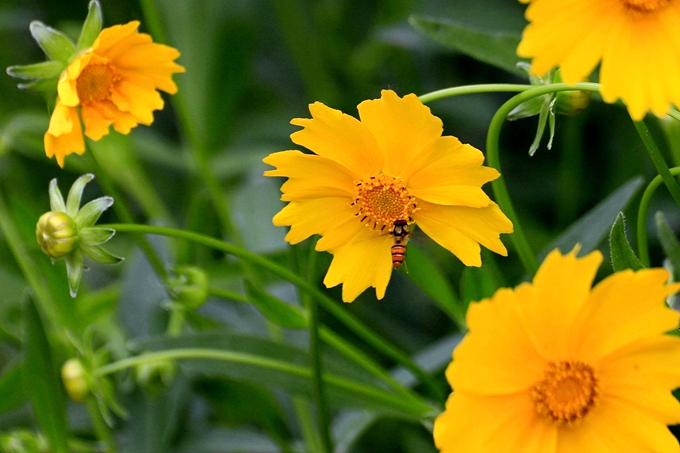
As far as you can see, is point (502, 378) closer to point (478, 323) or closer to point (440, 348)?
point (478, 323)

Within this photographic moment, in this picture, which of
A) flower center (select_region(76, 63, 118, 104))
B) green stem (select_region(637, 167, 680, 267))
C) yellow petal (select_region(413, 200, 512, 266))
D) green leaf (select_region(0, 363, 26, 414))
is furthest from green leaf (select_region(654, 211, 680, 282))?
green leaf (select_region(0, 363, 26, 414))

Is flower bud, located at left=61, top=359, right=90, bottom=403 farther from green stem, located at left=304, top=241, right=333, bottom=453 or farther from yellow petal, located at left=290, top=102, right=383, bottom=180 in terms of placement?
yellow petal, located at left=290, top=102, right=383, bottom=180

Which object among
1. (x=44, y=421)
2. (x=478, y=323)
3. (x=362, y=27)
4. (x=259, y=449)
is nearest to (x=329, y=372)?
(x=259, y=449)

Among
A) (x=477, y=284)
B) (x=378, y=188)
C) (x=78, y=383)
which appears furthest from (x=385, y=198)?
(x=78, y=383)

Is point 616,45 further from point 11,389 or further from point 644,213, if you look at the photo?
point 11,389

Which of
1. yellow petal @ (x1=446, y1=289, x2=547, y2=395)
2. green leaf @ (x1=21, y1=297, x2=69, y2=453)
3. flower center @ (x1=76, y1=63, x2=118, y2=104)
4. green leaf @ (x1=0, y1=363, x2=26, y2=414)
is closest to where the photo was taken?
yellow petal @ (x1=446, y1=289, x2=547, y2=395)

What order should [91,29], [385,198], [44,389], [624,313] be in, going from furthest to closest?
1. [44,389]
2. [91,29]
3. [385,198]
4. [624,313]
